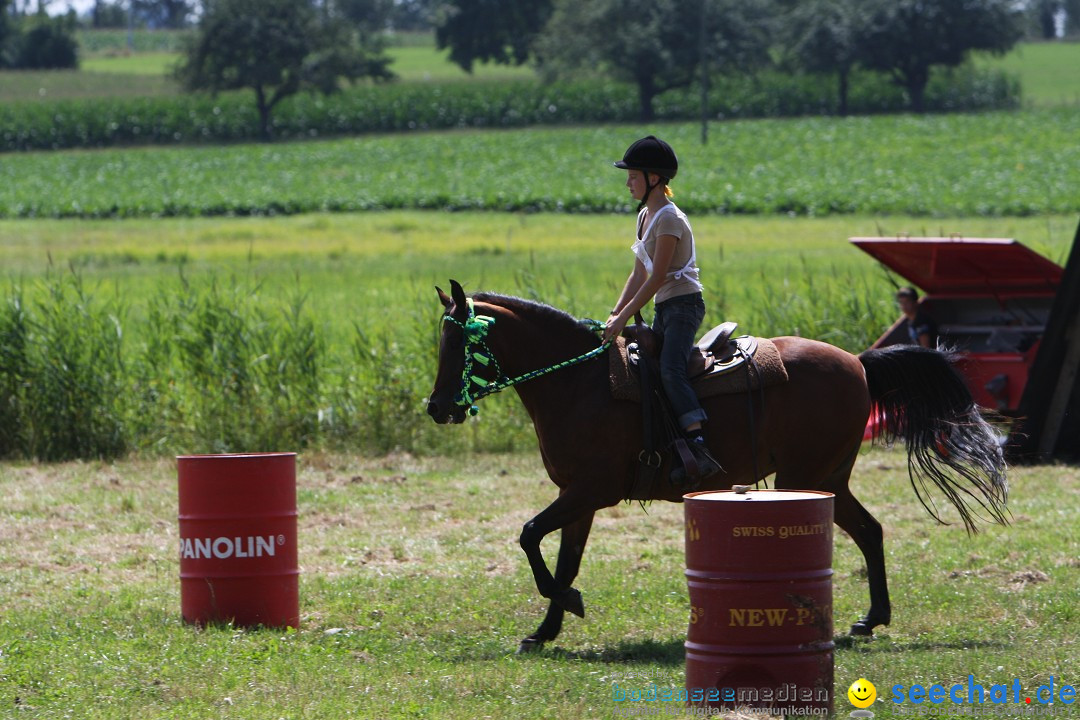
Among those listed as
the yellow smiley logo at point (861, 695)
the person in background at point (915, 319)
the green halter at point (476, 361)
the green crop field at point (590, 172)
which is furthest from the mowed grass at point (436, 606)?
the green crop field at point (590, 172)

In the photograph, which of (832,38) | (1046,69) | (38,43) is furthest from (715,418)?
(38,43)

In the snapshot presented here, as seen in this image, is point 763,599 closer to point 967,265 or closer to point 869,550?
point 869,550

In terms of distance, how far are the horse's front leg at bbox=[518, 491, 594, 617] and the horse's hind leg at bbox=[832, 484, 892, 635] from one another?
5.45 ft

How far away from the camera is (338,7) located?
5049 inches

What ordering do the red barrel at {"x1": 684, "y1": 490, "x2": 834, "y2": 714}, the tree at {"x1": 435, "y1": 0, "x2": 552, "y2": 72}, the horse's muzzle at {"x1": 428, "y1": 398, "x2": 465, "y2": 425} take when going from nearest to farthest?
the red barrel at {"x1": 684, "y1": 490, "x2": 834, "y2": 714} < the horse's muzzle at {"x1": 428, "y1": 398, "x2": 465, "y2": 425} < the tree at {"x1": 435, "y1": 0, "x2": 552, "y2": 72}

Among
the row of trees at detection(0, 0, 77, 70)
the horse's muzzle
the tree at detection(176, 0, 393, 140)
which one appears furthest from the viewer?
the row of trees at detection(0, 0, 77, 70)

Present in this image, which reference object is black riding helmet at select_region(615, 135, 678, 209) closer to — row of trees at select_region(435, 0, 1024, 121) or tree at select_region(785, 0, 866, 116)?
row of trees at select_region(435, 0, 1024, 121)

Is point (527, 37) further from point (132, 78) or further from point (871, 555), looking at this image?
point (871, 555)

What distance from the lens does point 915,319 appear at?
14.6 meters

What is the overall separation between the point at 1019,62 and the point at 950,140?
1836 inches

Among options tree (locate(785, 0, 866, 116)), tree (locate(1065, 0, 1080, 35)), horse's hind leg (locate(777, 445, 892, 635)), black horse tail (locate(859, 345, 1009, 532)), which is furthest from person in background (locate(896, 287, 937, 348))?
tree (locate(1065, 0, 1080, 35))

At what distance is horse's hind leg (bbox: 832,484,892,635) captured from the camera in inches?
297

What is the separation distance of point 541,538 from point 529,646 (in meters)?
0.62

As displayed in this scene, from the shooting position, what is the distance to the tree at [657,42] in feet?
271
